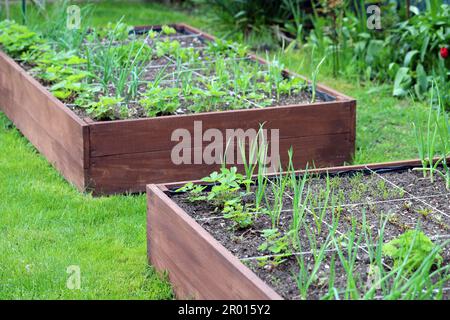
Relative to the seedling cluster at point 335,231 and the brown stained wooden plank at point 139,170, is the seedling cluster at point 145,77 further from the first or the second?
the seedling cluster at point 335,231

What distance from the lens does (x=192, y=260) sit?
3523mm

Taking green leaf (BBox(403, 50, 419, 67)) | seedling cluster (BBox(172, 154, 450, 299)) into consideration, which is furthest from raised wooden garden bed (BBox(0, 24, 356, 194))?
green leaf (BBox(403, 50, 419, 67))

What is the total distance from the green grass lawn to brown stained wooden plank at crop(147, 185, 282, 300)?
130 mm

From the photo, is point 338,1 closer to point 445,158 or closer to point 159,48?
point 159,48

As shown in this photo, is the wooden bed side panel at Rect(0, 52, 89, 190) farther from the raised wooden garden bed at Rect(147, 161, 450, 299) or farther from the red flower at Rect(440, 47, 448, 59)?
the red flower at Rect(440, 47, 448, 59)

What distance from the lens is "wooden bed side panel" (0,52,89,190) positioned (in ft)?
16.5

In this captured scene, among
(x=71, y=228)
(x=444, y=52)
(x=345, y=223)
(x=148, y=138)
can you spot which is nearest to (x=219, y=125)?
(x=148, y=138)

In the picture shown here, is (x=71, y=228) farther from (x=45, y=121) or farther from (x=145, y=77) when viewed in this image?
(x=145, y=77)

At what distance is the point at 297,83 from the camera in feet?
19.3

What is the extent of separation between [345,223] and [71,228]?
1.45 meters
